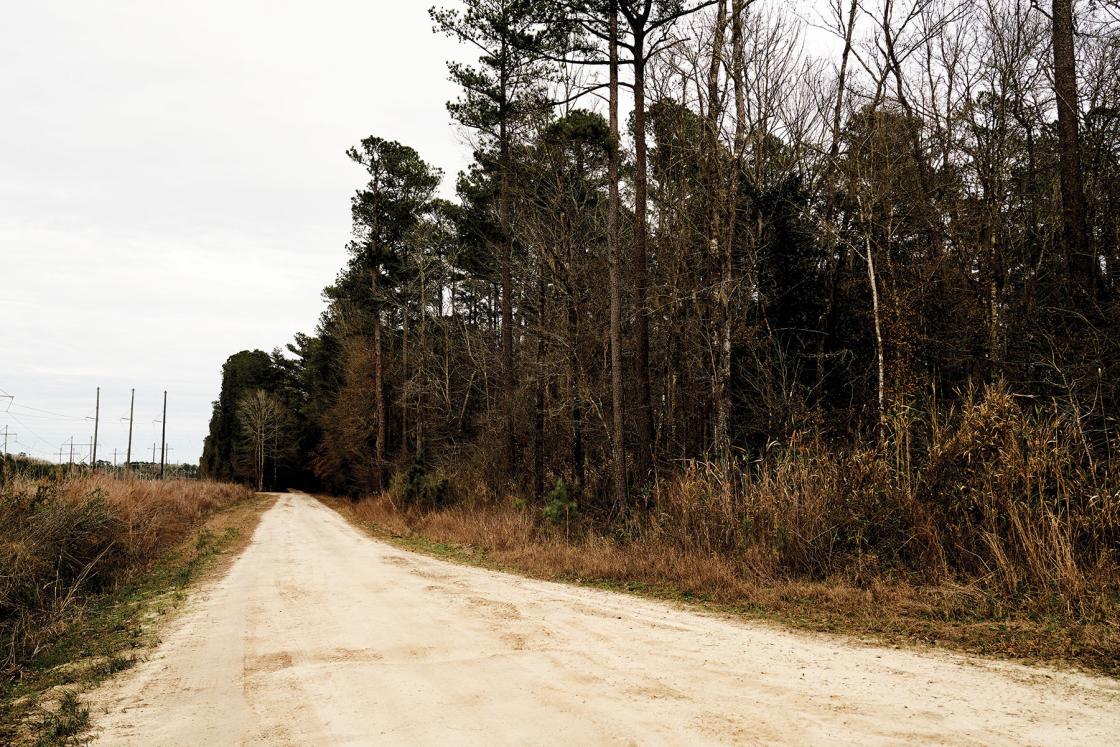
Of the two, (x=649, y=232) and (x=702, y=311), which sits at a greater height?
(x=649, y=232)

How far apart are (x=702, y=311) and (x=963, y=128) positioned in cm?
838

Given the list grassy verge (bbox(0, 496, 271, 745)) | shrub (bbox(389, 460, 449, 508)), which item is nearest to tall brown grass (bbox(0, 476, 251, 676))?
grassy verge (bbox(0, 496, 271, 745))

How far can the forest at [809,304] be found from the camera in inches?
307

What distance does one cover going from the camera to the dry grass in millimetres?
5836

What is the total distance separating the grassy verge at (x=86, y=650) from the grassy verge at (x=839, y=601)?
16.0 ft

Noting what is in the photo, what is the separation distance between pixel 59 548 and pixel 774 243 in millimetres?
15535

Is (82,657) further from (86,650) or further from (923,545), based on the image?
(923,545)

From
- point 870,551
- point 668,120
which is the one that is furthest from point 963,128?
point 870,551

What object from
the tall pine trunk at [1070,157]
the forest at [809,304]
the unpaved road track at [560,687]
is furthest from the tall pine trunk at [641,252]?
the tall pine trunk at [1070,157]

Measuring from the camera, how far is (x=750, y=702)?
404 centimetres

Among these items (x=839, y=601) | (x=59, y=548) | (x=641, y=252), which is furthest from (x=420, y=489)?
(x=839, y=601)

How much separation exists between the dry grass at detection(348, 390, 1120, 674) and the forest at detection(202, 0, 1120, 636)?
4cm

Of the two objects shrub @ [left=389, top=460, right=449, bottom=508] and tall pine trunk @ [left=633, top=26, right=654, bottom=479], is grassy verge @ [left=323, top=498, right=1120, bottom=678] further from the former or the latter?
shrub @ [left=389, top=460, right=449, bottom=508]

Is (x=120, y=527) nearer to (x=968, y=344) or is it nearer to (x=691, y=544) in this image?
(x=691, y=544)
